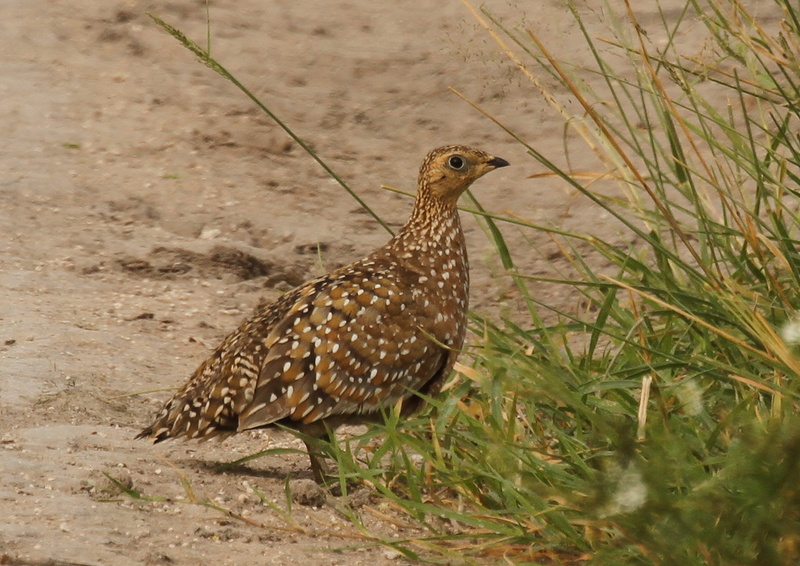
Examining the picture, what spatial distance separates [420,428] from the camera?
14.8 feet

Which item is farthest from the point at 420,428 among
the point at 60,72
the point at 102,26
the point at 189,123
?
the point at 102,26

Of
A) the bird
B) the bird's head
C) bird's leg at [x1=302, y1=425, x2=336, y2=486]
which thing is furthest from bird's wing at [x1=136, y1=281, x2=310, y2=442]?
the bird's head

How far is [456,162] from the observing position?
17.2ft

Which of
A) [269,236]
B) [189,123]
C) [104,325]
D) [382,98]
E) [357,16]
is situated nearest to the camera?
[104,325]

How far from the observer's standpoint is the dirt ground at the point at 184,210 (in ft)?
12.7

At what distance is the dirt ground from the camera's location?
3873mm

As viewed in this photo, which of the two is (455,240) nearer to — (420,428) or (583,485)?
(420,428)

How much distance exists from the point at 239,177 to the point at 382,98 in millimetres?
1476

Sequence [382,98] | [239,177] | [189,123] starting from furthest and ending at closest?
1. [382,98]
2. [189,123]
3. [239,177]

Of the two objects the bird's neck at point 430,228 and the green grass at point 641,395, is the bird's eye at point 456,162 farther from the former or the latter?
the green grass at point 641,395

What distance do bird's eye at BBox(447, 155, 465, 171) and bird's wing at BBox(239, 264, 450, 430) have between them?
0.76 m

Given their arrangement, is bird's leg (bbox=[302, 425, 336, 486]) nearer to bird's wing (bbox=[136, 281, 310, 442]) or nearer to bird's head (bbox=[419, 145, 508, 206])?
bird's wing (bbox=[136, 281, 310, 442])

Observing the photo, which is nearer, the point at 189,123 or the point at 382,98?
the point at 189,123

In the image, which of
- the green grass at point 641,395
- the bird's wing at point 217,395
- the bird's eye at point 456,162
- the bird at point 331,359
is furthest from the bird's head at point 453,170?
the bird's wing at point 217,395
